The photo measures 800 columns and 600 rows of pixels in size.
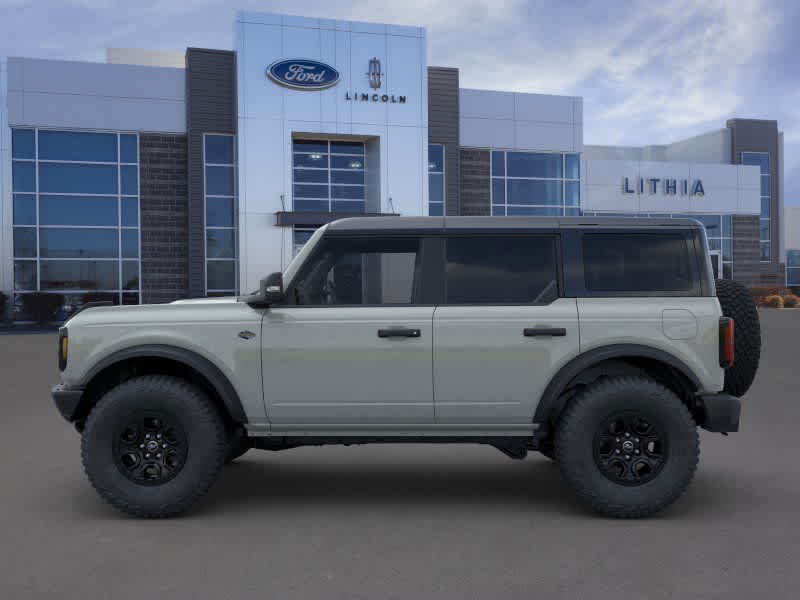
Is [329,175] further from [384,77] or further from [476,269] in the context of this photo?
[476,269]

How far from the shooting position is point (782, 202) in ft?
180

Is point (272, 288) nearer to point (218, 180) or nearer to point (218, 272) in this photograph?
point (218, 272)

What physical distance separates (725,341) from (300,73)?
27927 millimetres

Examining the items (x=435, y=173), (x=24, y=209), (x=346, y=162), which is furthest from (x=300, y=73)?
(x=24, y=209)

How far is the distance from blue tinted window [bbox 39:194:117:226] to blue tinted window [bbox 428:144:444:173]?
12700 millimetres

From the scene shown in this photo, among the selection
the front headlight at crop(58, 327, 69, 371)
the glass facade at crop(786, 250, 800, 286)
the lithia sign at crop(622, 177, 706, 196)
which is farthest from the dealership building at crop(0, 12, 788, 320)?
the glass facade at crop(786, 250, 800, 286)

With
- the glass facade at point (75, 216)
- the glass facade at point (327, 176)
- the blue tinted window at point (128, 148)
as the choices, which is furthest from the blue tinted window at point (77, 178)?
the glass facade at point (327, 176)

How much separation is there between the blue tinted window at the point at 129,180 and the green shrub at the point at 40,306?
Result: 4.73 m

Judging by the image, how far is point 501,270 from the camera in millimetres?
5707

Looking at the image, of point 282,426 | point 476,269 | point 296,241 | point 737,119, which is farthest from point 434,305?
point 737,119

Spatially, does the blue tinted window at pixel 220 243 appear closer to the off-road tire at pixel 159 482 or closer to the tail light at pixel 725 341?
the off-road tire at pixel 159 482

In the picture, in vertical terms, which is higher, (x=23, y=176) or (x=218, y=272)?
(x=23, y=176)

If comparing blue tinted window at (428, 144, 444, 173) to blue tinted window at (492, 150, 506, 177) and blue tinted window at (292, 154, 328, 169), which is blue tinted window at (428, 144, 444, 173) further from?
blue tinted window at (292, 154, 328, 169)

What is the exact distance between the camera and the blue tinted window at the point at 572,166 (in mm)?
37812
